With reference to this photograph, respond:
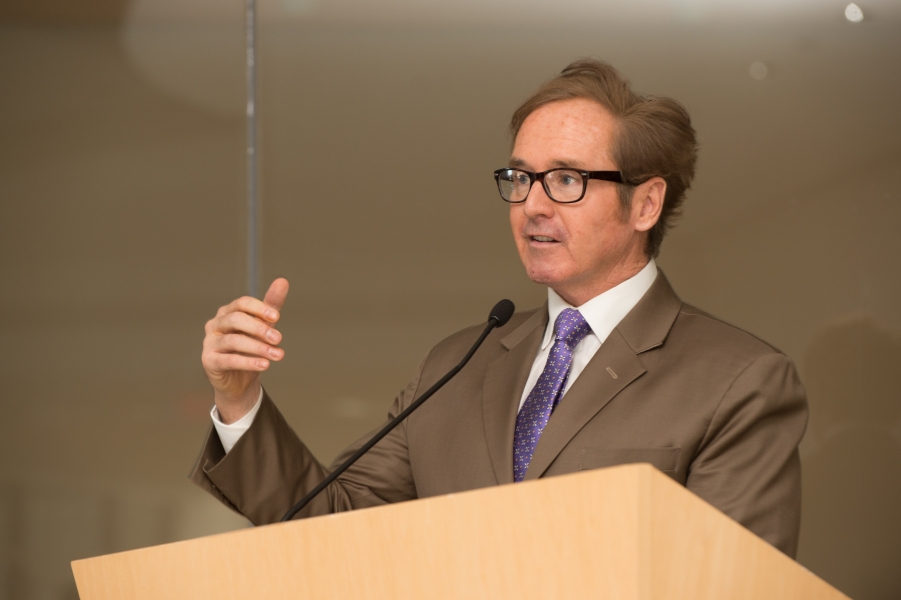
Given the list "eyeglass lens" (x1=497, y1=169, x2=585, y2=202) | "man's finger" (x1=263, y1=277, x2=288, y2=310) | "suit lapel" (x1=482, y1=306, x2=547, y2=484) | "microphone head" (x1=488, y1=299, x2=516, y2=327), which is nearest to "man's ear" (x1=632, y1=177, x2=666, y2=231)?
"eyeglass lens" (x1=497, y1=169, x2=585, y2=202)

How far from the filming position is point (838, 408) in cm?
305

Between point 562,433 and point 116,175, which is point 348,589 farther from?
point 116,175

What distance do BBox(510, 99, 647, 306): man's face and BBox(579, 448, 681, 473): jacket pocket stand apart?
0.32 m

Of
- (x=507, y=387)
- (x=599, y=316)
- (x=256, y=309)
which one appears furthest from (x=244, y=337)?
(x=599, y=316)

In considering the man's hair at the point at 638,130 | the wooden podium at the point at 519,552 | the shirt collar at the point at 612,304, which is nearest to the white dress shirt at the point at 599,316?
the shirt collar at the point at 612,304

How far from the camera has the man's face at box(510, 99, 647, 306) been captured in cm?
153

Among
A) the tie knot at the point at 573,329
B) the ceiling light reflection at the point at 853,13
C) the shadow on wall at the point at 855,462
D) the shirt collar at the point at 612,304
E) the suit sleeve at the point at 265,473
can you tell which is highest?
the ceiling light reflection at the point at 853,13

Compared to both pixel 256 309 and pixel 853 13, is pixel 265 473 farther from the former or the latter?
pixel 853 13

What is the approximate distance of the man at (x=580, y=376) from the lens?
1299 millimetres

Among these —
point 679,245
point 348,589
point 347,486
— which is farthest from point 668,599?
point 679,245

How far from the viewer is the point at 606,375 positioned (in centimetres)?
142

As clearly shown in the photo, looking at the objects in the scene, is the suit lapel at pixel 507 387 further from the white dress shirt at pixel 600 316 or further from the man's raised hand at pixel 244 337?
the man's raised hand at pixel 244 337

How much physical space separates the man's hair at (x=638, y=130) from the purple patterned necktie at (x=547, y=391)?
8.7 inches

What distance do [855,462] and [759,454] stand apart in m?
1.99
